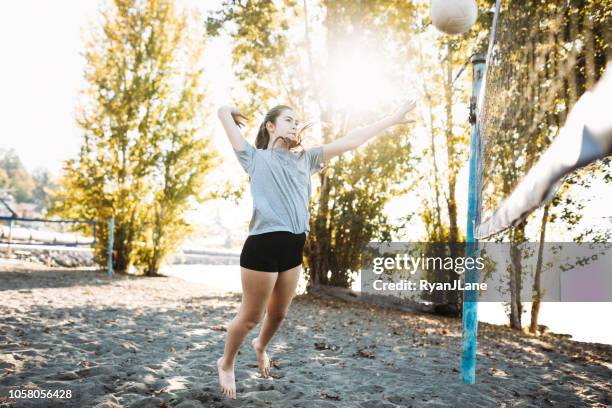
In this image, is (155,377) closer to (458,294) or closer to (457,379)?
(457,379)

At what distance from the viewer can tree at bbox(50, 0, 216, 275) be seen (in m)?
12.5

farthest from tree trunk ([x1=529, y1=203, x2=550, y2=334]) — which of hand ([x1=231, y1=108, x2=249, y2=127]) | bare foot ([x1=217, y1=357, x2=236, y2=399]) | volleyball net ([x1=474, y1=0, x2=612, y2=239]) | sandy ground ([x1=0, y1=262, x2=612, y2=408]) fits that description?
bare foot ([x1=217, y1=357, x2=236, y2=399])

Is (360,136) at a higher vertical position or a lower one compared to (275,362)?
higher

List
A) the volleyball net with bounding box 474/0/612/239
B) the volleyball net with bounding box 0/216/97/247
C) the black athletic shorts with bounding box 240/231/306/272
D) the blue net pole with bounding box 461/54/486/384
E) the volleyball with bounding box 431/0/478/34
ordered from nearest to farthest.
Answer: the black athletic shorts with bounding box 240/231/306/272 → the volleyball net with bounding box 474/0/612/239 → the blue net pole with bounding box 461/54/486/384 → the volleyball with bounding box 431/0/478/34 → the volleyball net with bounding box 0/216/97/247

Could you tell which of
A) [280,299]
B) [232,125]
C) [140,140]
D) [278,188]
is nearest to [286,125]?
[232,125]

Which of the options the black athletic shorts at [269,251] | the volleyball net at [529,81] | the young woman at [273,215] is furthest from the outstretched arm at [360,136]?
the volleyball net at [529,81]

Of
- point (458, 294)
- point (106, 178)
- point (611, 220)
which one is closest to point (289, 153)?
point (611, 220)

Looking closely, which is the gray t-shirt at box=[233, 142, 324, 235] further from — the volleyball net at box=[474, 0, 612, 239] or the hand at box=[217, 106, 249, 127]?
the volleyball net at box=[474, 0, 612, 239]

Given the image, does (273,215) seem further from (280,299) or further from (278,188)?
(280,299)

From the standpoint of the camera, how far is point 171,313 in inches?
247

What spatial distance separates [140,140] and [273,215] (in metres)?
11.5

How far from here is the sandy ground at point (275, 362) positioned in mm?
2887

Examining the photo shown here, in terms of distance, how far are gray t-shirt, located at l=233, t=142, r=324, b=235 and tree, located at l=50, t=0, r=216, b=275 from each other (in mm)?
11127

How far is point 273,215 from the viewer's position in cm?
239
